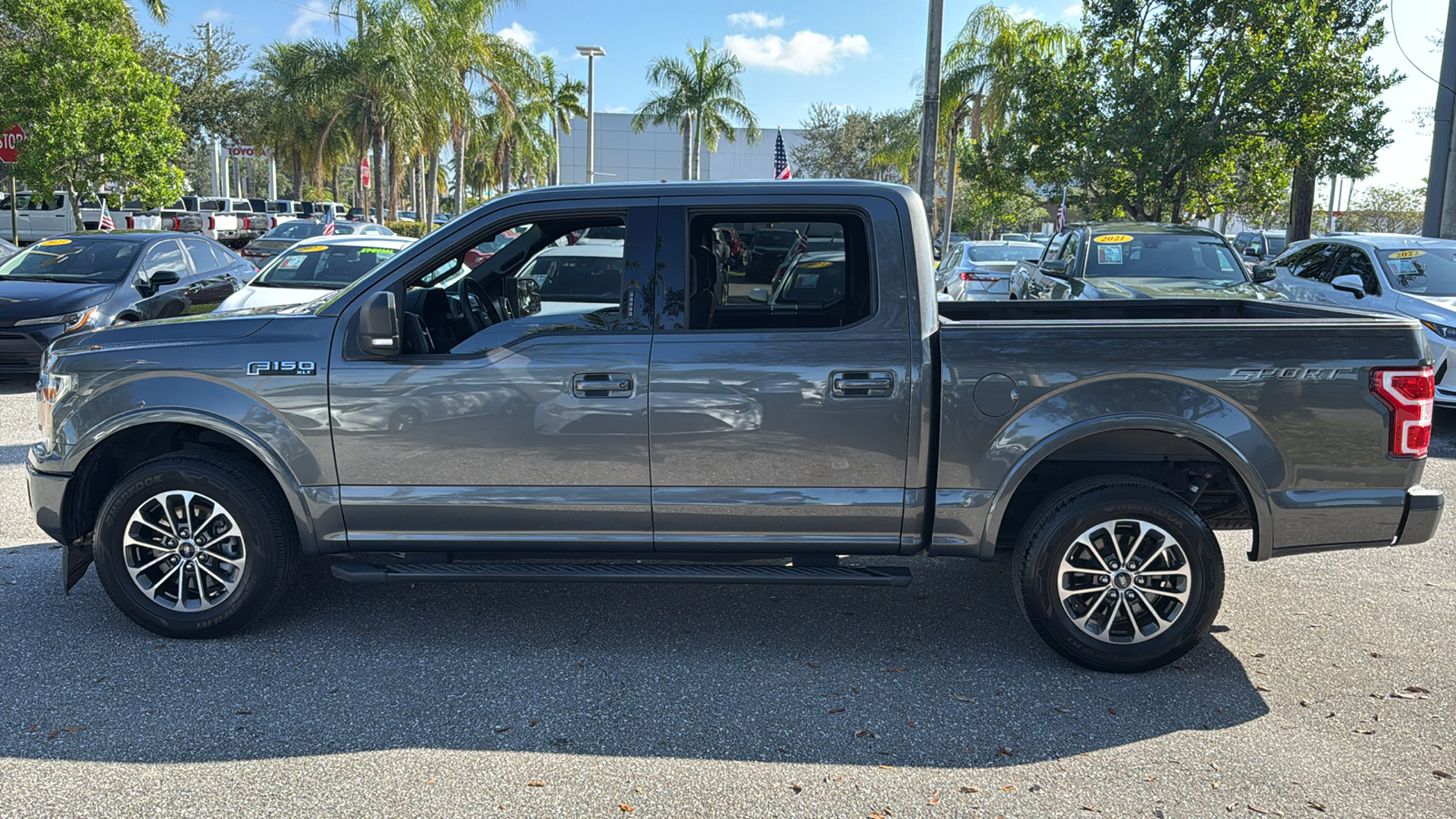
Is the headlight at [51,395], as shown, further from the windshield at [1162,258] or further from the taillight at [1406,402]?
the windshield at [1162,258]

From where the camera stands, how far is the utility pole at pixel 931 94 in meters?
17.3

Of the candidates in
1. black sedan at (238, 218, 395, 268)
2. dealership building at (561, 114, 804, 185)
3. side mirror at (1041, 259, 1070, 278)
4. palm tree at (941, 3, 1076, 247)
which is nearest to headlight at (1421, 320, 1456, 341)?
side mirror at (1041, 259, 1070, 278)

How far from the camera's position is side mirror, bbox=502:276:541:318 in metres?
5.16

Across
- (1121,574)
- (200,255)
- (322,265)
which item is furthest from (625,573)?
(200,255)

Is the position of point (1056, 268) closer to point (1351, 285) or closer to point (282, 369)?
point (1351, 285)

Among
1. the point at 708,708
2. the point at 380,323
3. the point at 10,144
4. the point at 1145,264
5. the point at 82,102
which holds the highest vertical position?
the point at 82,102

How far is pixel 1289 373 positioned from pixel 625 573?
2733mm

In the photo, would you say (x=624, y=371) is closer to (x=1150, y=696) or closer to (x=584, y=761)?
(x=584, y=761)

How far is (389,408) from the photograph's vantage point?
4387 mm

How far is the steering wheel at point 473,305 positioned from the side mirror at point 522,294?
0.12 m

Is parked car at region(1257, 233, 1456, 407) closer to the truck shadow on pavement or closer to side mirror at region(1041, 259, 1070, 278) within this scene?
side mirror at region(1041, 259, 1070, 278)

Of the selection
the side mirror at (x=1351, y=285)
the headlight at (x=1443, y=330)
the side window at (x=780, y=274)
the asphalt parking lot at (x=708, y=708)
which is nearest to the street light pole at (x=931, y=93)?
the side mirror at (x=1351, y=285)

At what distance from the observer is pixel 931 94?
1784 centimetres

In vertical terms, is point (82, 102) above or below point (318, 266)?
above
